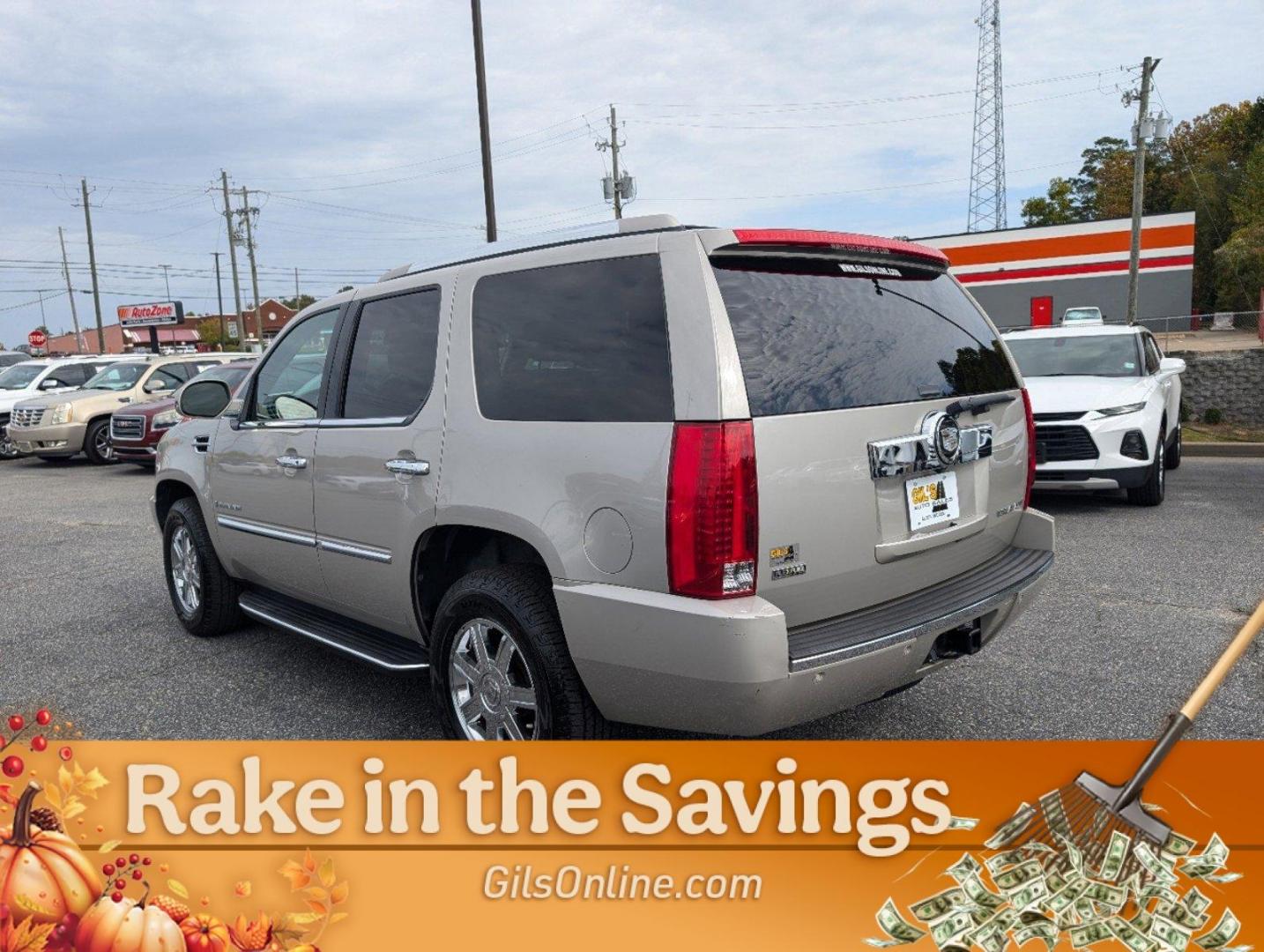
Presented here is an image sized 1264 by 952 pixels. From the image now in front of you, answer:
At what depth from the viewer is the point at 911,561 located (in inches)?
119

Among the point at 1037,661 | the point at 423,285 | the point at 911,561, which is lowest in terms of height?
the point at 1037,661

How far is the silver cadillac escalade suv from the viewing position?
2578 mm

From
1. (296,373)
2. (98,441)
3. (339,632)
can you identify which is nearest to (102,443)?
(98,441)

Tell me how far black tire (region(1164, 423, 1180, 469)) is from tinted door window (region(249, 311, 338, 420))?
9.47 meters

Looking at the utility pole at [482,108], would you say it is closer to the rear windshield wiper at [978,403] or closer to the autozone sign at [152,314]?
the rear windshield wiper at [978,403]

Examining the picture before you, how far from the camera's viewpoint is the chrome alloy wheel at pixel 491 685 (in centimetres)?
304

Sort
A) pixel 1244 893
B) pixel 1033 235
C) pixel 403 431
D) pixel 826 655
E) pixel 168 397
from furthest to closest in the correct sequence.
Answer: pixel 1033 235, pixel 168 397, pixel 403 431, pixel 826 655, pixel 1244 893

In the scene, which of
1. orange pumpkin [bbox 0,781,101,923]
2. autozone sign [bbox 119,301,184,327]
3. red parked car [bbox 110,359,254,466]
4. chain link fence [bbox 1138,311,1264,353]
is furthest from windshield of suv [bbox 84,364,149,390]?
autozone sign [bbox 119,301,184,327]

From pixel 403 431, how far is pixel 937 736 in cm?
231

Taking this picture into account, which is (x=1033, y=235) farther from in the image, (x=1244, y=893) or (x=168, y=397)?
(x=1244, y=893)

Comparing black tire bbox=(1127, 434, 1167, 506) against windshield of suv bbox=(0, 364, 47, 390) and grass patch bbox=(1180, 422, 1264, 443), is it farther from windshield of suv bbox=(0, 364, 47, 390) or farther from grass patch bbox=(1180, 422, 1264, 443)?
windshield of suv bbox=(0, 364, 47, 390)

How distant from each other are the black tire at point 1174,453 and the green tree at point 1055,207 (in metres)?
58.2

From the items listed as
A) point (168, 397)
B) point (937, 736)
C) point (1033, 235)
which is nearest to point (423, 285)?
point (937, 736)

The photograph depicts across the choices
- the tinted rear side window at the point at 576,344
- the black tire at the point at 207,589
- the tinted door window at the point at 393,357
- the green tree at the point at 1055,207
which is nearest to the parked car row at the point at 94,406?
the black tire at the point at 207,589
